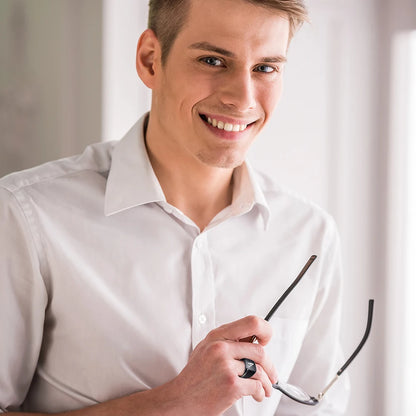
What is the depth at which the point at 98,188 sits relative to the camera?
131 centimetres

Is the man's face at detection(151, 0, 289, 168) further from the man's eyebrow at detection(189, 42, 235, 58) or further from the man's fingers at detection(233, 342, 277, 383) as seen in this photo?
the man's fingers at detection(233, 342, 277, 383)

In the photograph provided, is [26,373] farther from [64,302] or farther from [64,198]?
[64,198]

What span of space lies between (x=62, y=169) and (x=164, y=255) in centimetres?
28

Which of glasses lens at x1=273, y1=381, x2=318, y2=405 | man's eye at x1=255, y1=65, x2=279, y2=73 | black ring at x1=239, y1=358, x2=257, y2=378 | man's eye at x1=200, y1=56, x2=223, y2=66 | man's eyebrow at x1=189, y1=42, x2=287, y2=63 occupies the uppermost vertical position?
man's eyebrow at x1=189, y1=42, x2=287, y2=63

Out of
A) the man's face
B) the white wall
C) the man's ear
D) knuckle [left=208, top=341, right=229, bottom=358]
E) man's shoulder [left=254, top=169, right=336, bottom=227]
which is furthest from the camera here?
the white wall

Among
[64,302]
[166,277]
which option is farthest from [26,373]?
[166,277]

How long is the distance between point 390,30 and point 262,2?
1252 millimetres

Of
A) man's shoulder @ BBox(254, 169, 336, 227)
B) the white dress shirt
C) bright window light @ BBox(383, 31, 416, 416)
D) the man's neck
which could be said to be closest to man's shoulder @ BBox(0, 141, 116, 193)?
the white dress shirt

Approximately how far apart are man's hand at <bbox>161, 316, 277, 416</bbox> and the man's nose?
412 mm

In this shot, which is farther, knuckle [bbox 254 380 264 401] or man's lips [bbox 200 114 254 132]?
man's lips [bbox 200 114 254 132]

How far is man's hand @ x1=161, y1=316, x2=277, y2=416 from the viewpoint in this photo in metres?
1.10

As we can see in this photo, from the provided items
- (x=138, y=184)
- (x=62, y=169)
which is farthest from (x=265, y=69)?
(x=62, y=169)

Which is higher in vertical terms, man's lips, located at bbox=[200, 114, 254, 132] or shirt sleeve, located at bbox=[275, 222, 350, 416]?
man's lips, located at bbox=[200, 114, 254, 132]

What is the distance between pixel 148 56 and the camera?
1331 mm
